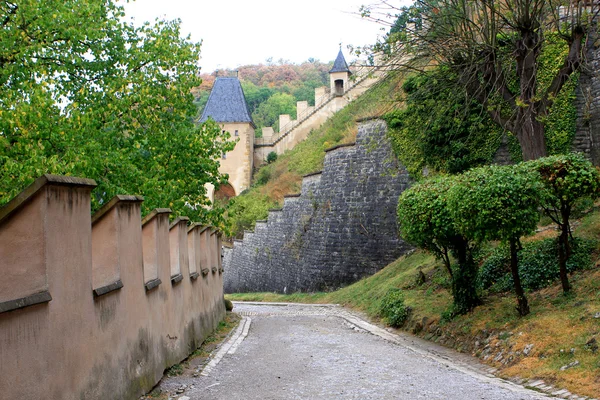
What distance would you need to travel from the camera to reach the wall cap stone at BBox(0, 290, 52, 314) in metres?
4.32

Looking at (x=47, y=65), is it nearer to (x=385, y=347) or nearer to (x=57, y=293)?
(x=385, y=347)

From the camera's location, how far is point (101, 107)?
635 inches

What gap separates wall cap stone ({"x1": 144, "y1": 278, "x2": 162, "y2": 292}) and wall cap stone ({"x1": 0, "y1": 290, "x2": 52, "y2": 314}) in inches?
129

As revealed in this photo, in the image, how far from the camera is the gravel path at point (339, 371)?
7473 mm

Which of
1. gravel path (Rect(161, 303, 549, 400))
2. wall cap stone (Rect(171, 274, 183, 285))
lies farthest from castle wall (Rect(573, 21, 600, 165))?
wall cap stone (Rect(171, 274, 183, 285))

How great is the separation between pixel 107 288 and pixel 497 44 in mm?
12278

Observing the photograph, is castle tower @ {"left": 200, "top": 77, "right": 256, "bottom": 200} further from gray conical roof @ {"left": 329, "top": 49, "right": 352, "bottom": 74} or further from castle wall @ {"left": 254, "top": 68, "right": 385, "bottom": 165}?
gray conical roof @ {"left": 329, "top": 49, "right": 352, "bottom": 74}

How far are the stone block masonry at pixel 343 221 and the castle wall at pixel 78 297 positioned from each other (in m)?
16.4

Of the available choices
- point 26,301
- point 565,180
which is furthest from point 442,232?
point 26,301

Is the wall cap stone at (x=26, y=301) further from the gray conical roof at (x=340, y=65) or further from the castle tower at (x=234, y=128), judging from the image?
the gray conical roof at (x=340, y=65)

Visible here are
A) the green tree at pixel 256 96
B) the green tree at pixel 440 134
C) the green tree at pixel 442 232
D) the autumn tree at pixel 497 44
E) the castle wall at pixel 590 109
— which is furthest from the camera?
the green tree at pixel 256 96

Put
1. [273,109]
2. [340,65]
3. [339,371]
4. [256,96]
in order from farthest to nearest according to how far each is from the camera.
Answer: [256,96], [273,109], [340,65], [339,371]

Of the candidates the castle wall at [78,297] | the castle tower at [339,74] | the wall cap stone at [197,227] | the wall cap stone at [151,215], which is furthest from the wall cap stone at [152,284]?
the castle tower at [339,74]

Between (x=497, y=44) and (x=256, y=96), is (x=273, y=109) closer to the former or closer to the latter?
(x=256, y=96)
